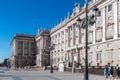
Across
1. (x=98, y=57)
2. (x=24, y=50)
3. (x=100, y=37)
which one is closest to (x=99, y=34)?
(x=100, y=37)

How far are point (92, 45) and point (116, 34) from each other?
10452 millimetres

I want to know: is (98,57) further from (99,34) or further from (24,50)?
(24,50)

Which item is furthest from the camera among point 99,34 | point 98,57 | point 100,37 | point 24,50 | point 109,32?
point 24,50

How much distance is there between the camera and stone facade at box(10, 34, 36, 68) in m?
133

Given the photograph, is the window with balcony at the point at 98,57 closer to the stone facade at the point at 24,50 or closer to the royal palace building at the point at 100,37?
the royal palace building at the point at 100,37

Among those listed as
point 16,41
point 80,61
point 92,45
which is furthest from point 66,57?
point 16,41

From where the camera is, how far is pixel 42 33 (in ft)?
362

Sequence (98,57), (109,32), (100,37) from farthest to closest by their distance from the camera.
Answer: (100,37) < (98,57) < (109,32)

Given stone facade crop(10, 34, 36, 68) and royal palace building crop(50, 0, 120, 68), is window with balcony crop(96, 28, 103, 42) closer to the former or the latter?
royal palace building crop(50, 0, 120, 68)

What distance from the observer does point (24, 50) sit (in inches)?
5340

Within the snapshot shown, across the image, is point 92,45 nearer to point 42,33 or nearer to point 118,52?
point 118,52

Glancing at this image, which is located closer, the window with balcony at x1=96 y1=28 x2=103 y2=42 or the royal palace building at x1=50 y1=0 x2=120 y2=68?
the royal palace building at x1=50 y1=0 x2=120 y2=68

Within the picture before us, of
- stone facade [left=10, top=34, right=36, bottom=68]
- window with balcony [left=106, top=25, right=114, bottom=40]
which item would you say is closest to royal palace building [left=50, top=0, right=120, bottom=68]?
window with balcony [left=106, top=25, right=114, bottom=40]

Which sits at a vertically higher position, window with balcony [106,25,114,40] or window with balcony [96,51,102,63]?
window with balcony [106,25,114,40]
